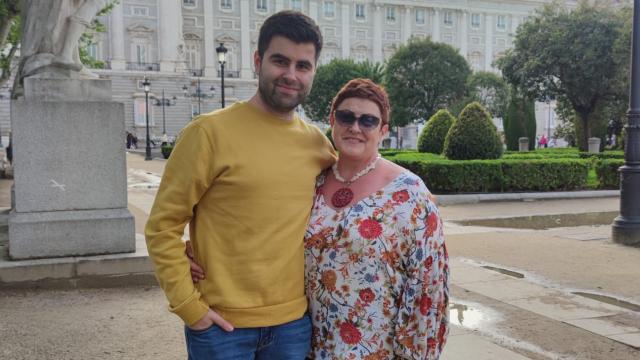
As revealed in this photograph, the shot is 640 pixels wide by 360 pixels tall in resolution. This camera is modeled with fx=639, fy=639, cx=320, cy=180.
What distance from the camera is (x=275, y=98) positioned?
7.75 ft

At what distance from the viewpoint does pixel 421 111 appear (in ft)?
182

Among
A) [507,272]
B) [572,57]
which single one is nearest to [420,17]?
[572,57]

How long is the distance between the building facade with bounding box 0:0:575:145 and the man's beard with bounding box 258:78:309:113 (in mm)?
56188

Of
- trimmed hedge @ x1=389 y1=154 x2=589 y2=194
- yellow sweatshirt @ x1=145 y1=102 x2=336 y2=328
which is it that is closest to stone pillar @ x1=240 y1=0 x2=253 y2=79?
trimmed hedge @ x1=389 y1=154 x2=589 y2=194

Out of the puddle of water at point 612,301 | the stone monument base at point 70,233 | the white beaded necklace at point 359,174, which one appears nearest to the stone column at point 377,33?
the puddle of water at point 612,301

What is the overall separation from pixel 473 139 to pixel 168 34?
5333 centimetres

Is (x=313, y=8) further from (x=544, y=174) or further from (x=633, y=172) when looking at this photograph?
(x=633, y=172)

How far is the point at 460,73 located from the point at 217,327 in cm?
5458

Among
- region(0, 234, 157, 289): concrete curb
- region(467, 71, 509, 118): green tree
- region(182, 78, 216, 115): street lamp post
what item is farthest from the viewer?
region(182, 78, 216, 115): street lamp post

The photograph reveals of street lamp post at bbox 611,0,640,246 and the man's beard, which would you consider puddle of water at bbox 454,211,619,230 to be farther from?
the man's beard

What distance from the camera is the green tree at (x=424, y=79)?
53.8 metres

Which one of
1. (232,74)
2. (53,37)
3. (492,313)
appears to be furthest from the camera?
(232,74)

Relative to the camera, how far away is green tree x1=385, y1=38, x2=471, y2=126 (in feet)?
177

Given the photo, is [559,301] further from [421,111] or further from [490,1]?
[490,1]
